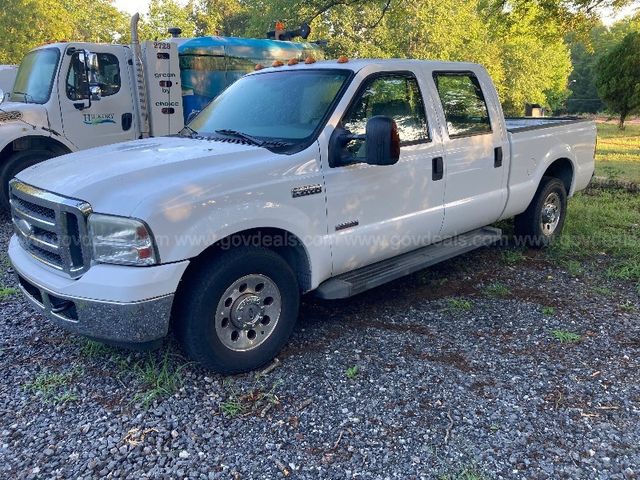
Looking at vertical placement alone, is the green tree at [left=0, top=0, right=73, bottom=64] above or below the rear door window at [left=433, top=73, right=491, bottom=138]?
above

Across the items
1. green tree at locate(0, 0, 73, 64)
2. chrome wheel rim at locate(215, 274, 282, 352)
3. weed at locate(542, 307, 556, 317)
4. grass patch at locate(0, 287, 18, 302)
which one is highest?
green tree at locate(0, 0, 73, 64)

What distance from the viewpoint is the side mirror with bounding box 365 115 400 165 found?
3389 mm

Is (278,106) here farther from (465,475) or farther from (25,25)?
(25,25)

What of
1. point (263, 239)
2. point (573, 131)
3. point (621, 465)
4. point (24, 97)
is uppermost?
point (24, 97)

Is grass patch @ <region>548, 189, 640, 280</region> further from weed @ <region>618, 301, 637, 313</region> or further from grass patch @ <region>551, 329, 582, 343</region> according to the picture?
grass patch @ <region>551, 329, 582, 343</region>

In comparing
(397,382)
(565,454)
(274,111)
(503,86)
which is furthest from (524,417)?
(503,86)

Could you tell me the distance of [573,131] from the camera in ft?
20.0

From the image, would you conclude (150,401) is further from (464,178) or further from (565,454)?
(464,178)

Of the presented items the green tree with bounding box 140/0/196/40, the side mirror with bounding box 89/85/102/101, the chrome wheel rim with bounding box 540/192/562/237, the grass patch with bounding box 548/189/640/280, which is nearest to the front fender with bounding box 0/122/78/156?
the side mirror with bounding box 89/85/102/101

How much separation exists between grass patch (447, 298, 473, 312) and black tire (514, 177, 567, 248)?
170 cm

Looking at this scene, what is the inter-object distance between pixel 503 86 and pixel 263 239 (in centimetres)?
3725

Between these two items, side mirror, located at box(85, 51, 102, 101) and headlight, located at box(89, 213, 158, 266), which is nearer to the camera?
headlight, located at box(89, 213, 158, 266)

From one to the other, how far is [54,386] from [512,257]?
14.9 feet

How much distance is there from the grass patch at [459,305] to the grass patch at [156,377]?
2.28 meters
